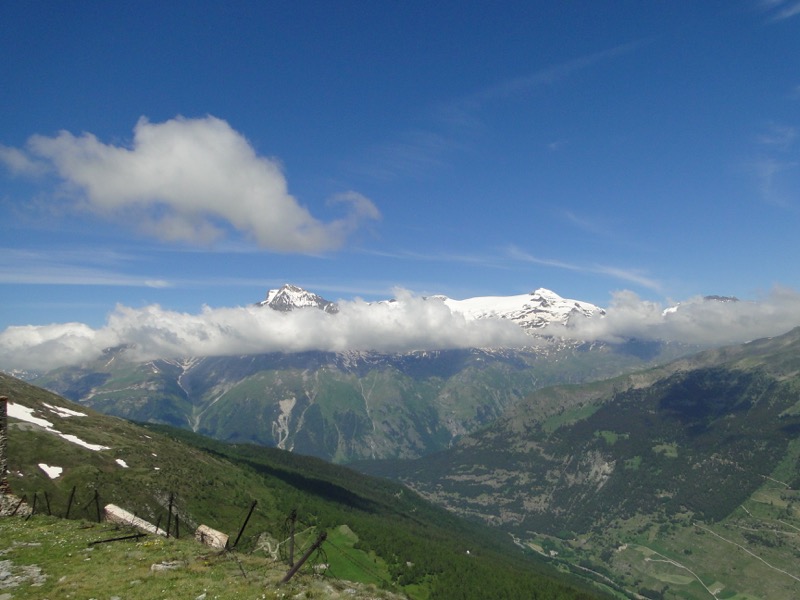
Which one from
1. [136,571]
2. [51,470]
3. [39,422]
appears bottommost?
[51,470]

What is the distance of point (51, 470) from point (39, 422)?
60.3 m

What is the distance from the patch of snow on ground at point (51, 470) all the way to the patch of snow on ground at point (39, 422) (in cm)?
3156

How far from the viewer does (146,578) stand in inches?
1144

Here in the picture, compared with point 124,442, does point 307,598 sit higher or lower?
higher

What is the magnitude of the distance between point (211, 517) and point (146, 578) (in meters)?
139

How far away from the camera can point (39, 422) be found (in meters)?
174

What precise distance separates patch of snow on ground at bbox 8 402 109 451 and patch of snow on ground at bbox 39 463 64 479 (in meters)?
31.6

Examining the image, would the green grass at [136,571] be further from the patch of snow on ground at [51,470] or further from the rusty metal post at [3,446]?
the patch of snow on ground at [51,470]

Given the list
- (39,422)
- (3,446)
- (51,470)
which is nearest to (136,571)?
(3,446)

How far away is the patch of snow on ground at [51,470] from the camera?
124m

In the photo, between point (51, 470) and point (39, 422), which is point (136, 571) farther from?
point (39, 422)

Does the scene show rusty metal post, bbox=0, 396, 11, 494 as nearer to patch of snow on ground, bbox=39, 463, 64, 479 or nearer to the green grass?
the green grass

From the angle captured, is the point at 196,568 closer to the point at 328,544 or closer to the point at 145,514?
the point at 145,514

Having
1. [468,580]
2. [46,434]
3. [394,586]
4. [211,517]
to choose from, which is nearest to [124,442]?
[46,434]
